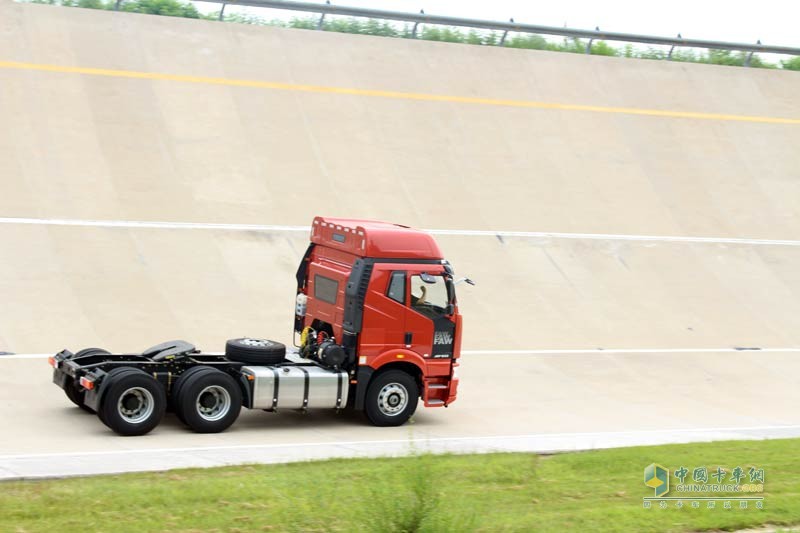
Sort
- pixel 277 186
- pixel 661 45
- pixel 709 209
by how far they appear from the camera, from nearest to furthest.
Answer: pixel 277 186 < pixel 709 209 < pixel 661 45

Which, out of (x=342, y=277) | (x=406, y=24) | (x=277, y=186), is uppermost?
(x=406, y=24)

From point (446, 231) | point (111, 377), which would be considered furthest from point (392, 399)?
point (446, 231)

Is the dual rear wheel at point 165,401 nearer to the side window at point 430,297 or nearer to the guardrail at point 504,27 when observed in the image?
the side window at point 430,297

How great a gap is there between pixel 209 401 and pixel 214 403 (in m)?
0.08

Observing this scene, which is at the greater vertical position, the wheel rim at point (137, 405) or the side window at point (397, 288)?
the side window at point (397, 288)

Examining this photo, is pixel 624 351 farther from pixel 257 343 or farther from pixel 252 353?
pixel 252 353

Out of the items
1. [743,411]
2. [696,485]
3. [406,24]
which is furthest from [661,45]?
[696,485]

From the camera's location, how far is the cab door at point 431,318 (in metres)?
15.0

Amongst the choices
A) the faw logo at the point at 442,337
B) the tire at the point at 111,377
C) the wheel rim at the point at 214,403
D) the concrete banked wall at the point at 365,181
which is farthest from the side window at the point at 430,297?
the concrete banked wall at the point at 365,181

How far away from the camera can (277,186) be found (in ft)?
76.3

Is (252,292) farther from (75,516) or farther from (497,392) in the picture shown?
(75,516)

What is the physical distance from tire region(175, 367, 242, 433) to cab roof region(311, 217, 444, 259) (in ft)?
8.68

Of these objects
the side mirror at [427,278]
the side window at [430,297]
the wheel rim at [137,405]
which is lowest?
the wheel rim at [137,405]

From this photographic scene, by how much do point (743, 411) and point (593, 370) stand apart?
2.90 metres
